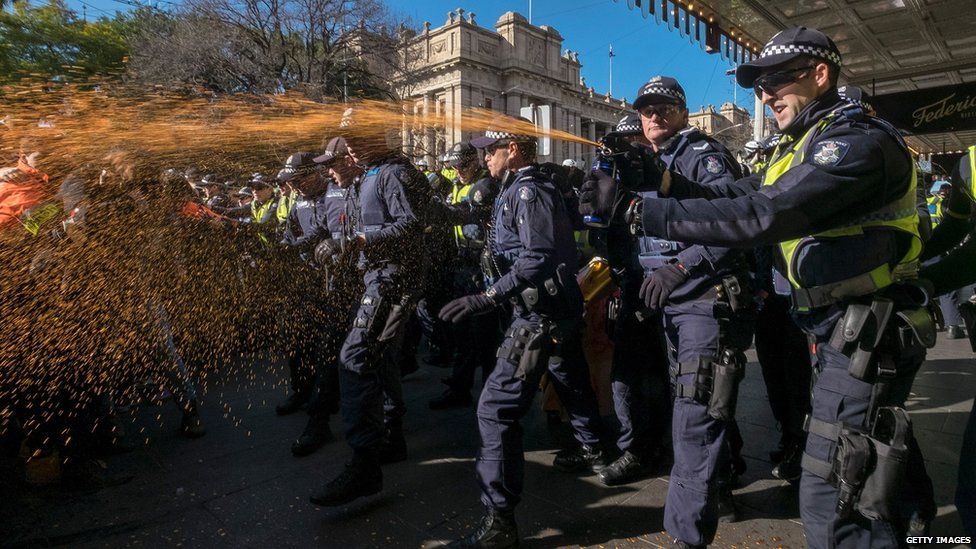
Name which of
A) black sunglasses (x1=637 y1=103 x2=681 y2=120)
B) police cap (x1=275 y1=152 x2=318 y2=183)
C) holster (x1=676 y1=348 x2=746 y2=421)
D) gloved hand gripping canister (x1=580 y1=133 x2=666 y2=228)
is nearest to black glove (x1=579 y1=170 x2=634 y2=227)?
gloved hand gripping canister (x1=580 y1=133 x2=666 y2=228)

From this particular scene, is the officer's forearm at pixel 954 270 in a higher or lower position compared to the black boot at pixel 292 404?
higher

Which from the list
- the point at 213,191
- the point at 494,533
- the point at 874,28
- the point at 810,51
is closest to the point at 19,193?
the point at 494,533

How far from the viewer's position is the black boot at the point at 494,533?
2674mm

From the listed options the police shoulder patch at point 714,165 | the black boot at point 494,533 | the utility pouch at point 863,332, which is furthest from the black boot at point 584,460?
the utility pouch at point 863,332

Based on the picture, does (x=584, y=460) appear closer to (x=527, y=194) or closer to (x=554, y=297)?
(x=554, y=297)

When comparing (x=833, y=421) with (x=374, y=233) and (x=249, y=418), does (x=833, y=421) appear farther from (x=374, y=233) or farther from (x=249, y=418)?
(x=249, y=418)

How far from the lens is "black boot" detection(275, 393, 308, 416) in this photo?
16.0 ft

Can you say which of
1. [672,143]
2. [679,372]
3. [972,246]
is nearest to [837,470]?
[679,372]

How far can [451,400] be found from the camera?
5070 mm

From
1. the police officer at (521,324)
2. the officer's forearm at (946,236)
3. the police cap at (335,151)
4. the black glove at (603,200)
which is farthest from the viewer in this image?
the police cap at (335,151)

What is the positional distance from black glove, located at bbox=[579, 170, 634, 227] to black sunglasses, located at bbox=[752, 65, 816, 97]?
2.34 ft

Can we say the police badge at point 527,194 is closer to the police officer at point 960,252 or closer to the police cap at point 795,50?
the police cap at point 795,50

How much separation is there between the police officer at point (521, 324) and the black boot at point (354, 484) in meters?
0.64

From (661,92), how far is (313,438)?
324 cm
